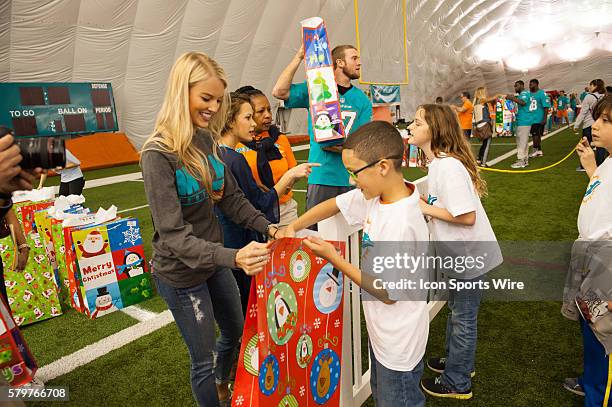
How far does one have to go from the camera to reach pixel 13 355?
5.78ft

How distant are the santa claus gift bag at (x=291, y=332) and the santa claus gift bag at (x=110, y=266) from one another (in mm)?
2489

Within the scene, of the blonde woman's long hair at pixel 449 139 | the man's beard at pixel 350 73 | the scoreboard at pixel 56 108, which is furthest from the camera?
the scoreboard at pixel 56 108

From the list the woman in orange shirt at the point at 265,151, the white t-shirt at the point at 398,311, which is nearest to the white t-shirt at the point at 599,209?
the white t-shirt at the point at 398,311

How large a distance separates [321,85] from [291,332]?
1990 mm

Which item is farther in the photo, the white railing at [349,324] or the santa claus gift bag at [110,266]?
the santa claus gift bag at [110,266]

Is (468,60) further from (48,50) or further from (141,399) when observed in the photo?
(141,399)

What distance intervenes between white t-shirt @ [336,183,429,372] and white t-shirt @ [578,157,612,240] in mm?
909

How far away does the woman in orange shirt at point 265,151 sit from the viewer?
2.67 metres

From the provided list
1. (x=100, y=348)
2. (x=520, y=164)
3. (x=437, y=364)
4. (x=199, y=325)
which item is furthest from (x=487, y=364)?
(x=520, y=164)

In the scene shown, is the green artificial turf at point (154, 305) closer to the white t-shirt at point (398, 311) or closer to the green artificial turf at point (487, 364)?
the green artificial turf at point (487, 364)

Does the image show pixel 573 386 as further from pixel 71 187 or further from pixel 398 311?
pixel 71 187

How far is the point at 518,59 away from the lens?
28484mm

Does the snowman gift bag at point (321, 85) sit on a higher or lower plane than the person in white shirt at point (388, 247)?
higher

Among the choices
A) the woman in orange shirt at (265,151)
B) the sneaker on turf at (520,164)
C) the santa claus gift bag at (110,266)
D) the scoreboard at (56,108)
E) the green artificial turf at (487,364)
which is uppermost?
the scoreboard at (56,108)
